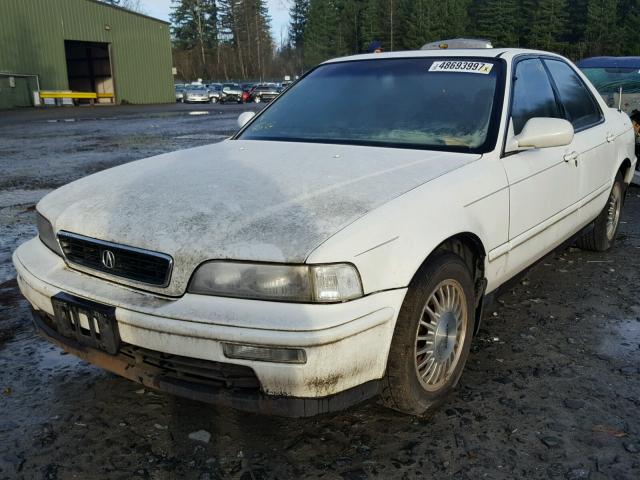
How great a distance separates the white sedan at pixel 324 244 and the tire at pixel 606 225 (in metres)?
1.37

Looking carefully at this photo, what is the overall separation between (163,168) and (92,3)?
39.5m

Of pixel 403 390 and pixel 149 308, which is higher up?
pixel 149 308

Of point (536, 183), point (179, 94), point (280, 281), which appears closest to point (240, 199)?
point (280, 281)

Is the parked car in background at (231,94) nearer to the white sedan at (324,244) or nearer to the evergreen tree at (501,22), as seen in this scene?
the evergreen tree at (501,22)

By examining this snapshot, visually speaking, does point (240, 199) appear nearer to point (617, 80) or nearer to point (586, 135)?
point (586, 135)

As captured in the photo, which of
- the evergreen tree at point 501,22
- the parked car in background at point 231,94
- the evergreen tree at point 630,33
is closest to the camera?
the parked car in background at point 231,94

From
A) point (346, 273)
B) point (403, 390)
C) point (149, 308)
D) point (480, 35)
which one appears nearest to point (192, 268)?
point (149, 308)

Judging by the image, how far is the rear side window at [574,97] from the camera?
4.13 meters

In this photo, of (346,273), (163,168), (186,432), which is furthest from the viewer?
(163,168)

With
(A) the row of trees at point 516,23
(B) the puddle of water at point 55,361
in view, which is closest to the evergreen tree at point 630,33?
(A) the row of trees at point 516,23

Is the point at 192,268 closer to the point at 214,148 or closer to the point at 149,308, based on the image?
the point at 149,308

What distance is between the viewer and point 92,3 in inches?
1479

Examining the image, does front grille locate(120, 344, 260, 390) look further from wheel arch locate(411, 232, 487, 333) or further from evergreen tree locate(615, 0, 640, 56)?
evergreen tree locate(615, 0, 640, 56)

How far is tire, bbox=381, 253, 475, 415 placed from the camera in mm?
2361
